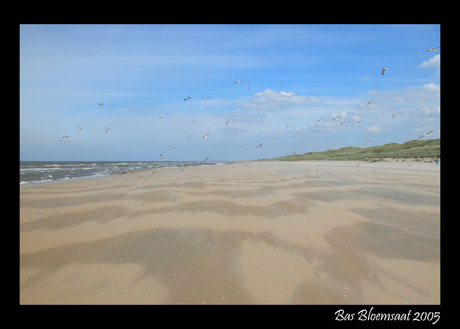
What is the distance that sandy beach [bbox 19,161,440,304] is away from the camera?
3293mm

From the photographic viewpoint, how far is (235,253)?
4523 millimetres

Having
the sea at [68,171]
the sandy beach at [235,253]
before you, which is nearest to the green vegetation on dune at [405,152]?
the sandy beach at [235,253]

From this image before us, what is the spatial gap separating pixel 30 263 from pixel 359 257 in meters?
6.14

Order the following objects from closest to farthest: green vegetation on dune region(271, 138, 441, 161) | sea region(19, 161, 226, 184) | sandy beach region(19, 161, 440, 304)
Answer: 1. sandy beach region(19, 161, 440, 304)
2. sea region(19, 161, 226, 184)
3. green vegetation on dune region(271, 138, 441, 161)

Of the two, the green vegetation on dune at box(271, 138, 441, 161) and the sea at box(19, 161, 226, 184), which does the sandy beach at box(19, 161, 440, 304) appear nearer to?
the sea at box(19, 161, 226, 184)

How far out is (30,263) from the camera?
4.32 metres

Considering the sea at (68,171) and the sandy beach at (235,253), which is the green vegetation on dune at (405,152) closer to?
the sandy beach at (235,253)

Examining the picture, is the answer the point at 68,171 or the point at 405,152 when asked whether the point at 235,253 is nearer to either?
the point at 68,171

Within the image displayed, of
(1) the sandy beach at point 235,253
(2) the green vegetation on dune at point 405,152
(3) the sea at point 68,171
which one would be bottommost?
(1) the sandy beach at point 235,253

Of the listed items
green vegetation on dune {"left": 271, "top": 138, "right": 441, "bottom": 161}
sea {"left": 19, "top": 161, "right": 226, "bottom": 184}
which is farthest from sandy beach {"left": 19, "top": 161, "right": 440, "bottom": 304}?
green vegetation on dune {"left": 271, "top": 138, "right": 441, "bottom": 161}

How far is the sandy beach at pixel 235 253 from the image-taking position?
3.29 m
